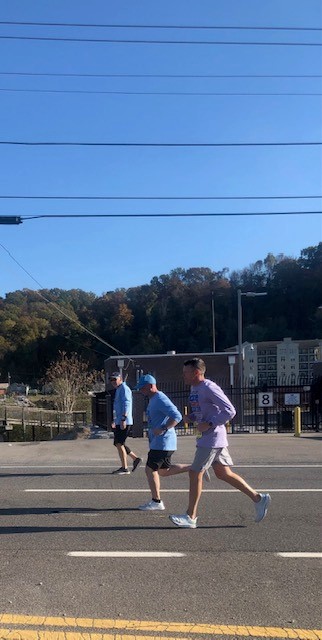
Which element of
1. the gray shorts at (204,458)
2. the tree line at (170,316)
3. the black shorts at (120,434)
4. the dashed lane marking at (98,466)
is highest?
the tree line at (170,316)

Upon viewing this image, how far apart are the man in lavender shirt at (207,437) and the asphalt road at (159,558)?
26cm

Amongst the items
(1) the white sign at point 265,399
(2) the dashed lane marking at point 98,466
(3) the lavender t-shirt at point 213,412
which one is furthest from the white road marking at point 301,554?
(1) the white sign at point 265,399

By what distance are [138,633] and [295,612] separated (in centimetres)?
108

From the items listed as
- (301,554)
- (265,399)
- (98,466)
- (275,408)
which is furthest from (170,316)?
(301,554)

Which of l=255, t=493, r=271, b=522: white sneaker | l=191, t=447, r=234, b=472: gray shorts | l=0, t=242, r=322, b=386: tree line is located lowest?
l=255, t=493, r=271, b=522: white sneaker

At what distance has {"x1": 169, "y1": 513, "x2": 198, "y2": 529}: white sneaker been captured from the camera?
19.5ft

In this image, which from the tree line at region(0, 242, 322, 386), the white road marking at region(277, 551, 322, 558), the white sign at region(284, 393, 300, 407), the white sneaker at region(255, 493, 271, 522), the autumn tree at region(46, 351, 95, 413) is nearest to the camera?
the white road marking at region(277, 551, 322, 558)

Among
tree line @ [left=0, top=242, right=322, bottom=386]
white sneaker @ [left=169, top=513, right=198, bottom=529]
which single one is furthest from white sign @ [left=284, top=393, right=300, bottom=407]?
tree line @ [left=0, top=242, right=322, bottom=386]

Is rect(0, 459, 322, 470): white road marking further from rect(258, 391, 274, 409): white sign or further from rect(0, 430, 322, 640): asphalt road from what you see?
rect(258, 391, 274, 409): white sign

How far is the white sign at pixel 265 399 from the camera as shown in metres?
19.9

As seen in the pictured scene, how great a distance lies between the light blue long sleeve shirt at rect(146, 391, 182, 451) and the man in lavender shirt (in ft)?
1.84

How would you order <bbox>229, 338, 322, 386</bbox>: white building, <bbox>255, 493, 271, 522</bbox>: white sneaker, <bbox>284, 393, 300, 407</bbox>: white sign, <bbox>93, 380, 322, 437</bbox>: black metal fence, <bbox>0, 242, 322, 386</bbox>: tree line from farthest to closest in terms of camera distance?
<bbox>0, 242, 322, 386</bbox>: tree line, <bbox>229, 338, 322, 386</bbox>: white building, <bbox>284, 393, 300, 407</bbox>: white sign, <bbox>93, 380, 322, 437</bbox>: black metal fence, <bbox>255, 493, 271, 522</bbox>: white sneaker

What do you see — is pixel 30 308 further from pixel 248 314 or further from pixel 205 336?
pixel 248 314

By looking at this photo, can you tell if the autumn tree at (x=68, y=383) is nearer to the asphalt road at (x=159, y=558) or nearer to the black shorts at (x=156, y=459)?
the asphalt road at (x=159, y=558)
